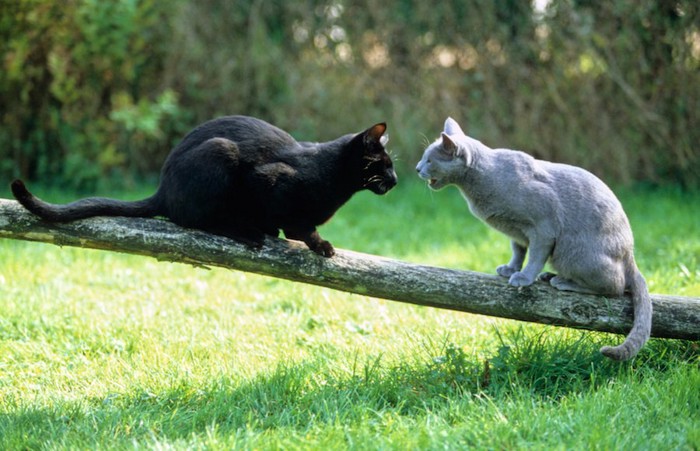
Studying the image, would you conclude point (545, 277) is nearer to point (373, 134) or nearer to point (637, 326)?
point (637, 326)

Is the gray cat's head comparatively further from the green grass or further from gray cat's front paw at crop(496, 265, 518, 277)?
the green grass

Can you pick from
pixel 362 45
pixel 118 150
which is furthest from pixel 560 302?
pixel 118 150

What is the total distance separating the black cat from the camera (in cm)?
370

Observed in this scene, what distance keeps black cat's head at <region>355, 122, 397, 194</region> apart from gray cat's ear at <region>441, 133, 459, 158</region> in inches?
16.4

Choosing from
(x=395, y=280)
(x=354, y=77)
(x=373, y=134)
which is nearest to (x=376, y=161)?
(x=373, y=134)

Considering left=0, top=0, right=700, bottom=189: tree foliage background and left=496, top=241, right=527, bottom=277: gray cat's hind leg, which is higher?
left=0, top=0, right=700, bottom=189: tree foliage background

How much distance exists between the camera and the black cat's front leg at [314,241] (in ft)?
12.1

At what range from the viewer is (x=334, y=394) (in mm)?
3455

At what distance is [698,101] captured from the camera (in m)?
7.80

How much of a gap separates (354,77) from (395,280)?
19.6 feet

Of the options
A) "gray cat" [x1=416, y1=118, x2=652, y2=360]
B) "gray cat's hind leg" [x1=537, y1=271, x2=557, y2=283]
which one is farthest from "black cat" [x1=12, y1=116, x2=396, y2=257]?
"gray cat's hind leg" [x1=537, y1=271, x2=557, y2=283]

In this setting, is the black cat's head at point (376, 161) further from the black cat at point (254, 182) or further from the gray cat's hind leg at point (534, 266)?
the gray cat's hind leg at point (534, 266)

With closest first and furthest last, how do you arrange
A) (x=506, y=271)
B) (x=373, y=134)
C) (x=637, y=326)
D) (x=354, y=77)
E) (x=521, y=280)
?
1. (x=637, y=326)
2. (x=521, y=280)
3. (x=506, y=271)
4. (x=373, y=134)
5. (x=354, y=77)

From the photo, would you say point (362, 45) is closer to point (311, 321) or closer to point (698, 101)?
point (698, 101)
